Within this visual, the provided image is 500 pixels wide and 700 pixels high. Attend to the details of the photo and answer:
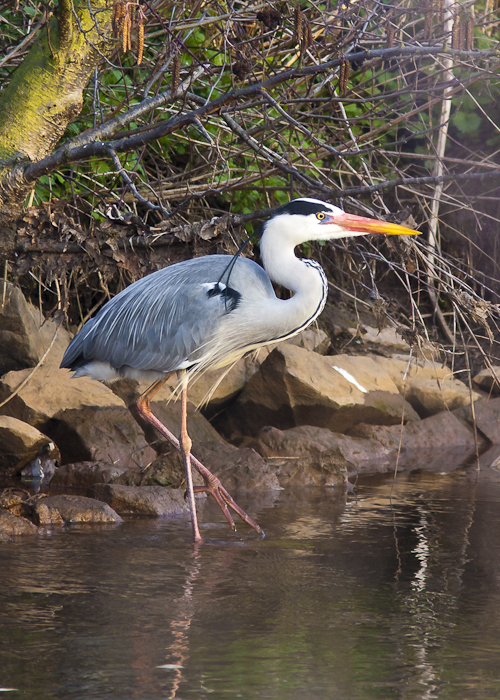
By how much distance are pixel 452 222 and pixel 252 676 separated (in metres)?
7.90

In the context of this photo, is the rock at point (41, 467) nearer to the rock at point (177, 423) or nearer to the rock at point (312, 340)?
the rock at point (177, 423)

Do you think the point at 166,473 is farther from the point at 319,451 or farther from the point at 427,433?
the point at 427,433

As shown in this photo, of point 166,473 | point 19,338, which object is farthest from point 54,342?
point 166,473

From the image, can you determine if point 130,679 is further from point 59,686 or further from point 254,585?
point 254,585

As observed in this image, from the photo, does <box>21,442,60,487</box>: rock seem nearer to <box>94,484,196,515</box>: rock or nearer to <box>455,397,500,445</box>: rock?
<box>94,484,196,515</box>: rock

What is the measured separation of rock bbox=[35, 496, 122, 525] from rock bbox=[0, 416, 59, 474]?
100 centimetres

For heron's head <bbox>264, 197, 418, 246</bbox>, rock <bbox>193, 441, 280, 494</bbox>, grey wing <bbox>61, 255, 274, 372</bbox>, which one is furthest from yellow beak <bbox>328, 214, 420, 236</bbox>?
rock <bbox>193, 441, 280, 494</bbox>

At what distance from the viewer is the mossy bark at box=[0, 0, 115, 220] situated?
4.42 meters

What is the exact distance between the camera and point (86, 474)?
5508 mm

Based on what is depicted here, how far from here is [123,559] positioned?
3.87 meters

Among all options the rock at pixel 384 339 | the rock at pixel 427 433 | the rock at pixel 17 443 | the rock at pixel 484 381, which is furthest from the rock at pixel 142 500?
the rock at pixel 484 381

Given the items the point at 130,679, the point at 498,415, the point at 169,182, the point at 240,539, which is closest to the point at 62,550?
the point at 240,539

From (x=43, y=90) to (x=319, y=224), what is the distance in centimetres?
169

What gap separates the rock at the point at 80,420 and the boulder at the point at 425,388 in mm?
2858
